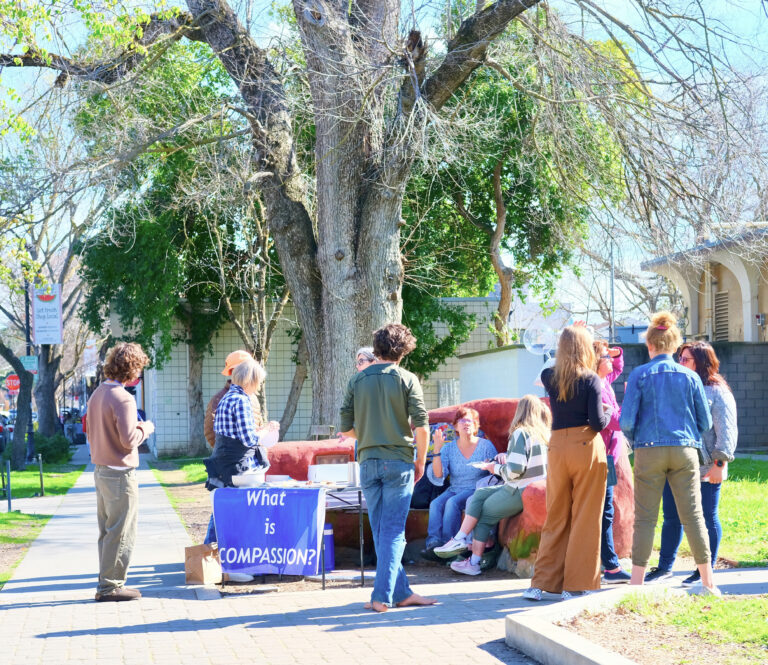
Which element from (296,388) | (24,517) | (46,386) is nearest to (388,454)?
(24,517)

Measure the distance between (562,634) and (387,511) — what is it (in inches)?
68.9

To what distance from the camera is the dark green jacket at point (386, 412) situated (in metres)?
6.80

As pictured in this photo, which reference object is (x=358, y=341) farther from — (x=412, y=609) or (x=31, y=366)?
(x=31, y=366)

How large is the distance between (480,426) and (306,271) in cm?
378

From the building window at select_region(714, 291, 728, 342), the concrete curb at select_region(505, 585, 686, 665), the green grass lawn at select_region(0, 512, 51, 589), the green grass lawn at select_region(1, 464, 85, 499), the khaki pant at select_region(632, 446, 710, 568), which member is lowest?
the green grass lawn at select_region(1, 464, 85, 499)

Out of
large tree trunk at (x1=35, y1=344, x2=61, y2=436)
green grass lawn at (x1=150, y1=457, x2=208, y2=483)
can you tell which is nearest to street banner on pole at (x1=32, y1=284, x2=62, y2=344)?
green grass lawn at (x1=150, y1=457, x2=208, y2=483)

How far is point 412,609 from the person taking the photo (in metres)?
6.84

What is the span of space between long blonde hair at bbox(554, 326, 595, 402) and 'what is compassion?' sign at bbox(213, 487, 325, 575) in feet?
7.65

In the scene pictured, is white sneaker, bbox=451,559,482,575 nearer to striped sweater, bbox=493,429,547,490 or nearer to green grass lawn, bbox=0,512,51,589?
striped sweater, bbox=493,429,547,490

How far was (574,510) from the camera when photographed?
6750mm

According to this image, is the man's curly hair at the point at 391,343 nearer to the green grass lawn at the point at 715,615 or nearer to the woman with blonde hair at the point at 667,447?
the woman with blonde hair at the point at 667,447

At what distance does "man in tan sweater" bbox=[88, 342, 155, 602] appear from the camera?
7.42 m

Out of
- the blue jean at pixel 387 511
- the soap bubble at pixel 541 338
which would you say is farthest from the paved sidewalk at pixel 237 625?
the soap bubble at pixel 541 338

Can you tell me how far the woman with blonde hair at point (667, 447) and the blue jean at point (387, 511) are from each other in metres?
1.60
